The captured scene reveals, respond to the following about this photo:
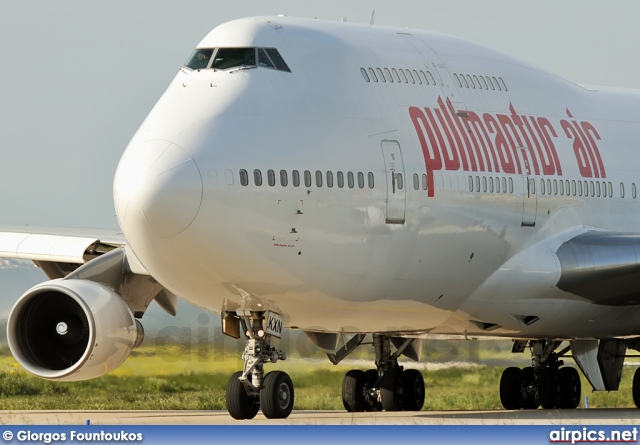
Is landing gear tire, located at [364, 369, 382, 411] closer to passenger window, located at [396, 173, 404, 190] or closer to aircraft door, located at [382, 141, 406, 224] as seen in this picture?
aircraft door, located at [382, 141, 406, 224]

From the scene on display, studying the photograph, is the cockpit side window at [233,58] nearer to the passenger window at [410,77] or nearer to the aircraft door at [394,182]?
the aircraft door at [394,182]

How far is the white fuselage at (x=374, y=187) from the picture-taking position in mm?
19516

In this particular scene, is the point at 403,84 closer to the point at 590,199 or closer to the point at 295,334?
the point at 590,199

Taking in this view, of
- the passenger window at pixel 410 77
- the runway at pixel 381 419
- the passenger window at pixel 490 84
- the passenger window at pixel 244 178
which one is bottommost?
the runway at pixel 381 419

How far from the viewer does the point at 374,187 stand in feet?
Answer: 69.2

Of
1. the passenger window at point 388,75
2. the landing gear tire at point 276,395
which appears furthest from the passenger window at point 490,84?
the landing gear tire at point 276,395

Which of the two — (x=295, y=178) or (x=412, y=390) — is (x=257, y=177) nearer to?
(x=295, y=178)

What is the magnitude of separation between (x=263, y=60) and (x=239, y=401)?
4234mm

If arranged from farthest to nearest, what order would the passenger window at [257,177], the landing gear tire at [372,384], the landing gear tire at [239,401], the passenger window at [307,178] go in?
the landing gear tire at [372,384], the landing gear tire at [239,401], the passenger window at [307,178], the passenger window at [257,177]

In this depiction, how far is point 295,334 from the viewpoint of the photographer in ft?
102

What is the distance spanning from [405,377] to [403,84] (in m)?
6.24

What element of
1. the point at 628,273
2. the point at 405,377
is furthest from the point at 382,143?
the point at 405,377

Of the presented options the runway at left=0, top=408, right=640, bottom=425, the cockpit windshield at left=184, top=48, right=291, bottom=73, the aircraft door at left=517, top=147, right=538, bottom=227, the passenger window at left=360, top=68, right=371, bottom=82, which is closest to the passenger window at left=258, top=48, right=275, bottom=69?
the cockpit windshield at left=184, top=48, right=291, bottom=73

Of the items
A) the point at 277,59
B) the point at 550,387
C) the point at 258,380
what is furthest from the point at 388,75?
the point at 550,387
